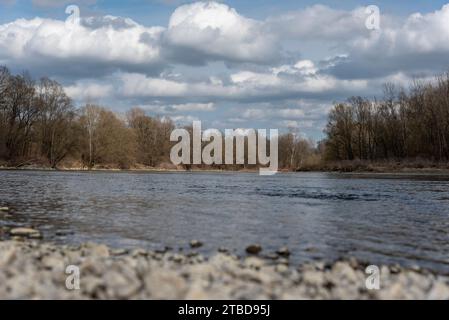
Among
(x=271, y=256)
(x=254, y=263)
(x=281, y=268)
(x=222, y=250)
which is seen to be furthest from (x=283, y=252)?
(x=281, y=268)

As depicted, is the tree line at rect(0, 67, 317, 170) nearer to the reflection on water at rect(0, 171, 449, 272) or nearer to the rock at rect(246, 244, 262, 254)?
the reflection on water at rect(0, 171, 449, 272)

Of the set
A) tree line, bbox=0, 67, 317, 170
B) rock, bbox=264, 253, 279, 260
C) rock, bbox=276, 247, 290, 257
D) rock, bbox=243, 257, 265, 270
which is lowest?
rock, bbox=264, 253, 279, 260

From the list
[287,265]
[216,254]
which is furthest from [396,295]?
[216,254]

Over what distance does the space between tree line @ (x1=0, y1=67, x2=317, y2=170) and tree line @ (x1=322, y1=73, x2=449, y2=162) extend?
48.6 m

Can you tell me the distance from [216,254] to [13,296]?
590cm

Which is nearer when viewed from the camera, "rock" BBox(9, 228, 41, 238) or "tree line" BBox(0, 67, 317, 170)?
"rock" BBox(9, 228, 41, 238)

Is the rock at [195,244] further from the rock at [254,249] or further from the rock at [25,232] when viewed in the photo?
the rock at [25,232]

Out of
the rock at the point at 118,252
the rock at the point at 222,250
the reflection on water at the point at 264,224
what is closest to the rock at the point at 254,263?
the reflection on water at the point at 264,224

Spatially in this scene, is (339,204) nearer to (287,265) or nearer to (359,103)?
(287,265)

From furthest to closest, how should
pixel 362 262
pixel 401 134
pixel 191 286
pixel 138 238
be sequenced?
pixel 401 134, pixel 138 238, pixel 362 262, pixel 191 286

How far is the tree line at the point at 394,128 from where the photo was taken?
88.0 m

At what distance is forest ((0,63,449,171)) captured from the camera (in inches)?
3629

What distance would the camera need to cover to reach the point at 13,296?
896cm

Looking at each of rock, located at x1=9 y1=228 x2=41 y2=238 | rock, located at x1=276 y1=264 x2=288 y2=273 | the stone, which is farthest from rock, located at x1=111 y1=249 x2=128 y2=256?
rock, located at x1=276 y1=264 x2=288 y2=273
